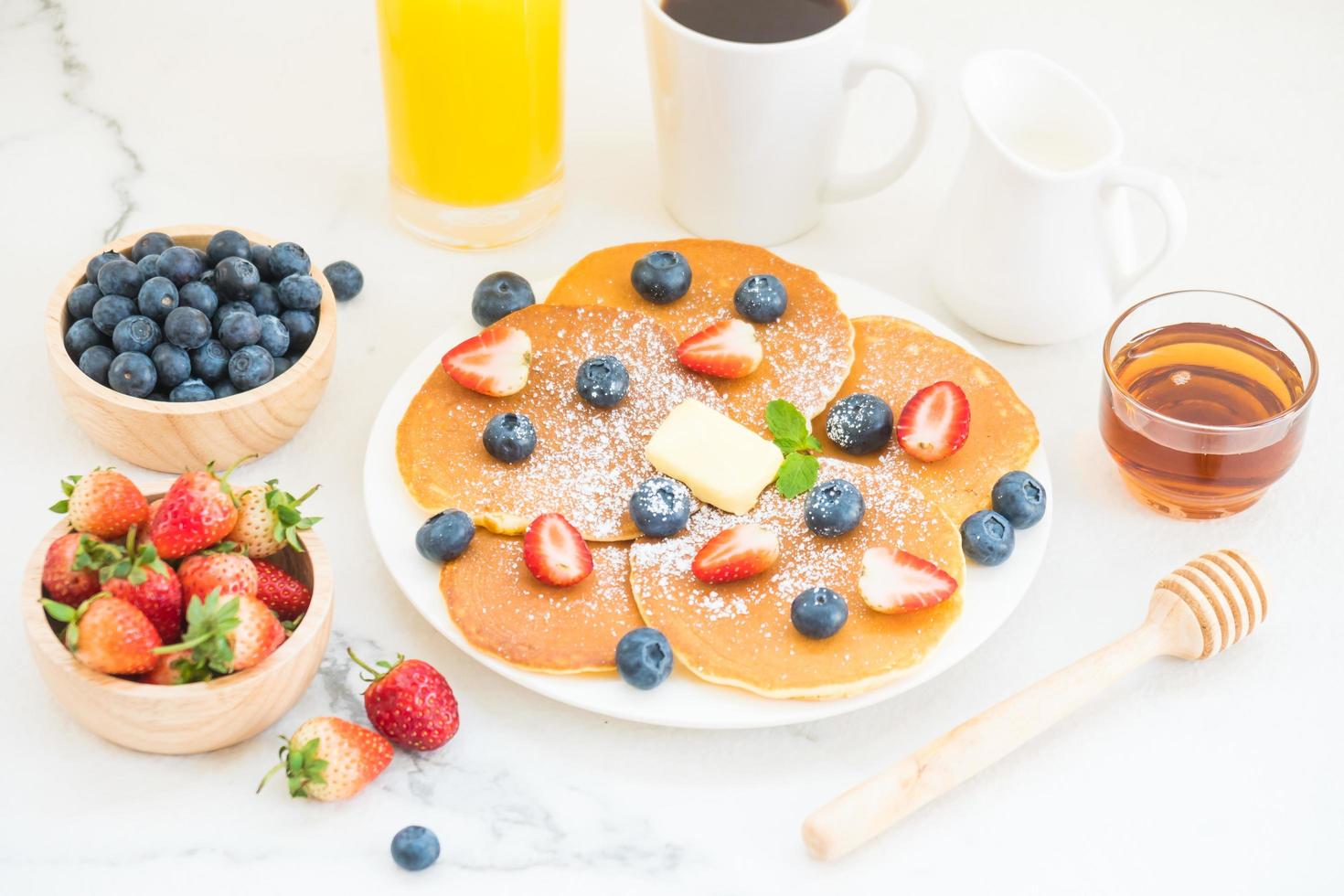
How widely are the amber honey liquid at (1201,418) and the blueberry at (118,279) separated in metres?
1.19

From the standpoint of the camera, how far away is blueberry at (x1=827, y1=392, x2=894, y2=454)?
1758mm

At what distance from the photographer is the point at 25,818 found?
149 centimetres

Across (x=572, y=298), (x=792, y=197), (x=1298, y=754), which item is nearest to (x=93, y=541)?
(x=572, y=298)

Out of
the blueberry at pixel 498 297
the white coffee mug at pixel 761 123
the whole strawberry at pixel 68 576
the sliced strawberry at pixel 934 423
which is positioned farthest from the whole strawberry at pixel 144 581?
the white coffee mug at pixel 761 123

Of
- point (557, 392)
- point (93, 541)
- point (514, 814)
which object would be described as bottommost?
point (514, 814)

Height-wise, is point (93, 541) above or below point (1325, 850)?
above

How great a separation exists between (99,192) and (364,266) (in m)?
0.43

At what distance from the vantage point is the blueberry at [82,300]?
1784 mm

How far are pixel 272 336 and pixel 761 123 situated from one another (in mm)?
713

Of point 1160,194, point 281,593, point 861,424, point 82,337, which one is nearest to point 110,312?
point 82,337

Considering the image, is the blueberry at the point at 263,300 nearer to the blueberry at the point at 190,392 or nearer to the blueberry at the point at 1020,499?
the blueberry at the point at 190,392

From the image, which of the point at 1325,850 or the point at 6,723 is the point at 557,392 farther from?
the point at 1325,850

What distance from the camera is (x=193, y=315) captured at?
1.76 m

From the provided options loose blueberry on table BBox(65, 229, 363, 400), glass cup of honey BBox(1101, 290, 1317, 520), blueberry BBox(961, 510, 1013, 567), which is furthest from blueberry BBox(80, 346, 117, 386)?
glass cup of honey BBox(1101, 290, 1317, 520)
